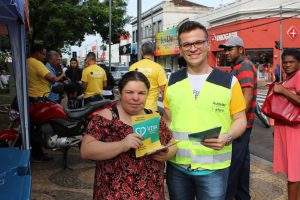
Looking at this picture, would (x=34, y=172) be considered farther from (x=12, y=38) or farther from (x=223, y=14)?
(x=223, y=14)

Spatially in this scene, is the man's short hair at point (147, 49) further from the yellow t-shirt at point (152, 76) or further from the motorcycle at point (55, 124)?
the motorcycle at point (55, 124)

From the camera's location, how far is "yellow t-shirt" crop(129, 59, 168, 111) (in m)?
5.78

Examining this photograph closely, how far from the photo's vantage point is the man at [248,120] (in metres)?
3.87

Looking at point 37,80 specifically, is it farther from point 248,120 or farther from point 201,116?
point 201,116

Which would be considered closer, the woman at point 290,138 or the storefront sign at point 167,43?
the woman at point 290,138

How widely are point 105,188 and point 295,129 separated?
2259mm

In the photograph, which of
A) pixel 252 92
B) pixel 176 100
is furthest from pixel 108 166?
pixel 252 92

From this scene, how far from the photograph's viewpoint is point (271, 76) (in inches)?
1156

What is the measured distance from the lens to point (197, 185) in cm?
272

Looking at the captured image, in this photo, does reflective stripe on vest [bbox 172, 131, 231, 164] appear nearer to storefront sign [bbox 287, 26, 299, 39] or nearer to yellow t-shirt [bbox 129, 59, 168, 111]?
yellow t-shirt [bbox 129, 59, 168, 111]

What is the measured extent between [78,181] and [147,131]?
3.56 meters

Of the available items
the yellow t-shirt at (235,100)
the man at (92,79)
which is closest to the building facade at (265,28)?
the man at (92,79)

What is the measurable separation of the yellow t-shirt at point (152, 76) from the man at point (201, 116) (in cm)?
300

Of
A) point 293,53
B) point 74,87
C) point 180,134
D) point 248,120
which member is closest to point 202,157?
point 180,134
